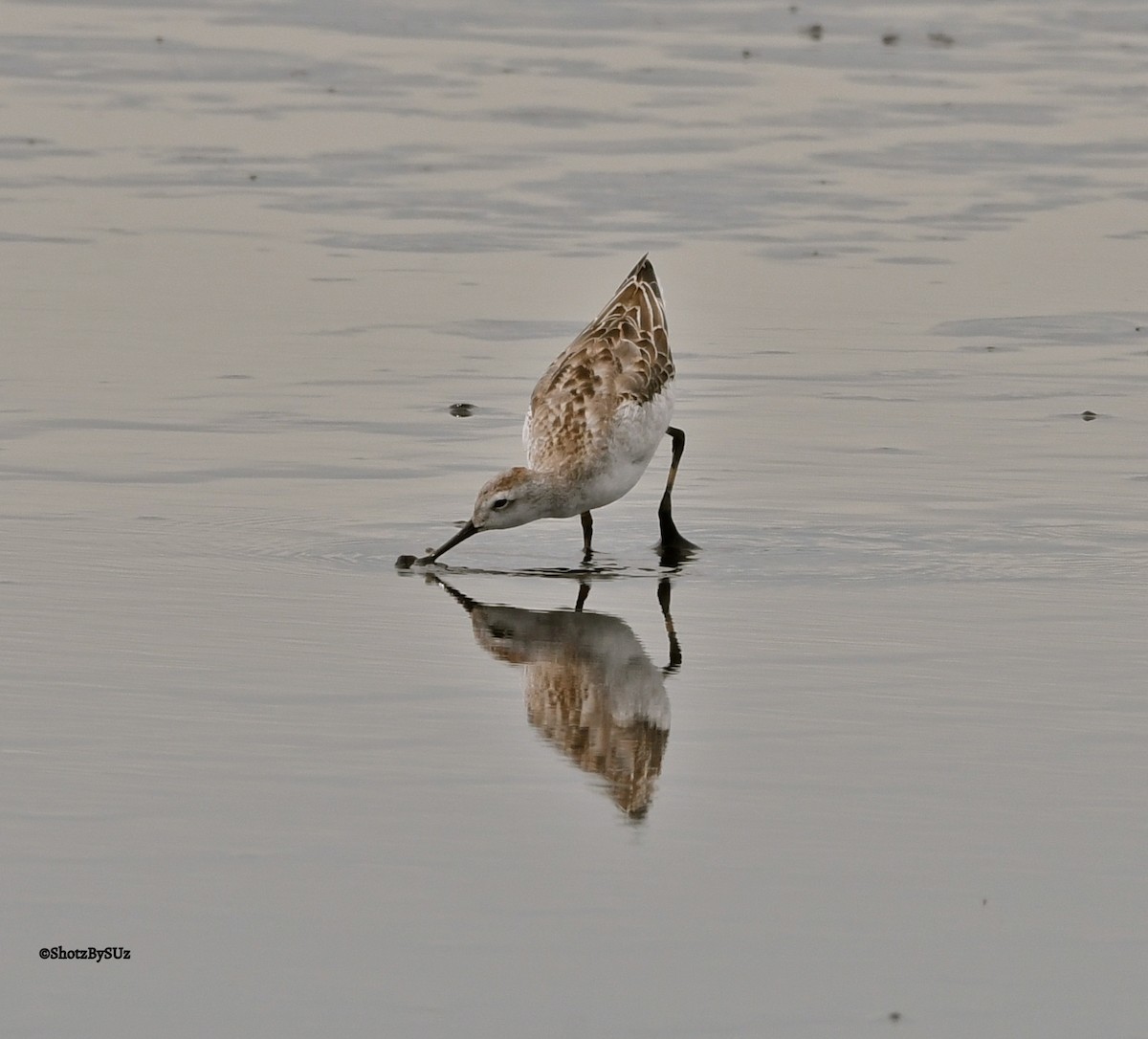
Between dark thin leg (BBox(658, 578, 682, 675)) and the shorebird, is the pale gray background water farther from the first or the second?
the shorebird

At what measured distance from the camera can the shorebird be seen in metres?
10.4

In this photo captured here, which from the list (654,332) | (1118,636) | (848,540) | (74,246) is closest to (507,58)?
(74,246)

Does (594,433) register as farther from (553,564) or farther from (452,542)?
(452,542)

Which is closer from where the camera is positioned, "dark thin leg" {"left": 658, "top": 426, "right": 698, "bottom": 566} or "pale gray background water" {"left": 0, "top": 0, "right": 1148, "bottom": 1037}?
"pale gray background water" {"left": 0, "top": 0, "right": 1148, "bottom": 1037}

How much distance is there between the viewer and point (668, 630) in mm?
9172

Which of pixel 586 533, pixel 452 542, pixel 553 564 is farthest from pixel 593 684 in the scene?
pixel 586 533

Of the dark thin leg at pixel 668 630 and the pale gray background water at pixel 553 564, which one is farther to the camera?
the dark thin leg at pixel 668 630

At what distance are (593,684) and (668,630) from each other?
0.83 m

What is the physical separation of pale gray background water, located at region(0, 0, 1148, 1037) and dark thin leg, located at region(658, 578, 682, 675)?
49 millimetres

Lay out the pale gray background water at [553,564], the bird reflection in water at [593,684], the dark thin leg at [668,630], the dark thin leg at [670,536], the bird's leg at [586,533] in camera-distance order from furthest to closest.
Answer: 1. the bird's leg at [586,533]
2. the dark thin leg at [670,536]
3. the dark thin leg at [668,630]
4. the bird reflection in water at [593,684]
5. the pale gray background water at [553,564]

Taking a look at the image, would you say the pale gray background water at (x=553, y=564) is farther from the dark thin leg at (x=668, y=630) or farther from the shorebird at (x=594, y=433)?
the shorebird at (x=594, y=433)

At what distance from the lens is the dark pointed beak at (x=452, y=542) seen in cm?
1016

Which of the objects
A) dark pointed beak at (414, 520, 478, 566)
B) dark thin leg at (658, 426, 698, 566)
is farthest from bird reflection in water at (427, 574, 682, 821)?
dark thin leg at (658, 426, 698, 566)

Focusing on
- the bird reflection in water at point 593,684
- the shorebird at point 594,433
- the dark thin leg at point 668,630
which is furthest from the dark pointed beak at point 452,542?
the dark thin leg at point 668,630
